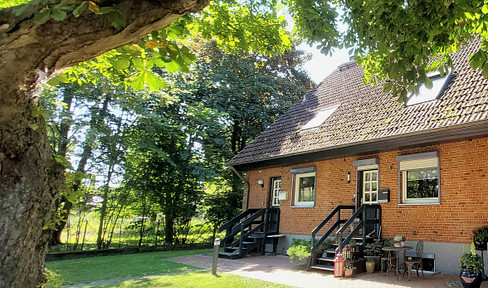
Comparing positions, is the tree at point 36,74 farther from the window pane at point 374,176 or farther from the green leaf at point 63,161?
the window pane at point 374,176

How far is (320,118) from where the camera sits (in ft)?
42.3

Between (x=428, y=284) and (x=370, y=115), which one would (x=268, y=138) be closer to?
(x=370, y=115)

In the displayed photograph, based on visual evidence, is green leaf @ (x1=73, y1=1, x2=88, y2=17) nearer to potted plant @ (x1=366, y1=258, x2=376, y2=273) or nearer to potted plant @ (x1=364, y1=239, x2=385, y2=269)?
potted plant @ (x1=366, y1=258, x2=376, y2=273)

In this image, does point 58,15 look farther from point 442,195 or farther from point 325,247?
point 442,195

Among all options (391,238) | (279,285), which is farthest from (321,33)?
(391,238)

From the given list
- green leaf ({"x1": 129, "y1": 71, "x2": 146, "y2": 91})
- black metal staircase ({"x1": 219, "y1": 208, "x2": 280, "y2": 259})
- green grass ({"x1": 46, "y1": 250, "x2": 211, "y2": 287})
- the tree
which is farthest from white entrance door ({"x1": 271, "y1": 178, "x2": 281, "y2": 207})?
green leaf ({"x1": 129, "y1": 71, "x2": 146, "y2": 91})

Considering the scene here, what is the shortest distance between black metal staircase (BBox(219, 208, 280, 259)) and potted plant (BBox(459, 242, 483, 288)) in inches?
270

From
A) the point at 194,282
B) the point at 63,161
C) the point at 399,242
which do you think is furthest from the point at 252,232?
the point at 63,161

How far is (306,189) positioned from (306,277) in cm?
475

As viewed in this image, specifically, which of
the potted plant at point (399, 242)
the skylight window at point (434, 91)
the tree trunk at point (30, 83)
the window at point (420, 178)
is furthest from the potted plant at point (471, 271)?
the tree trunk at point (30, 83)

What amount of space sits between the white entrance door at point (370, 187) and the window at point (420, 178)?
0.97 metres

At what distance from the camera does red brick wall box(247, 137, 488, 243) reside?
7973 mm

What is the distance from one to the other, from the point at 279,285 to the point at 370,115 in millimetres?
6287

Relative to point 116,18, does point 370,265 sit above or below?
below
